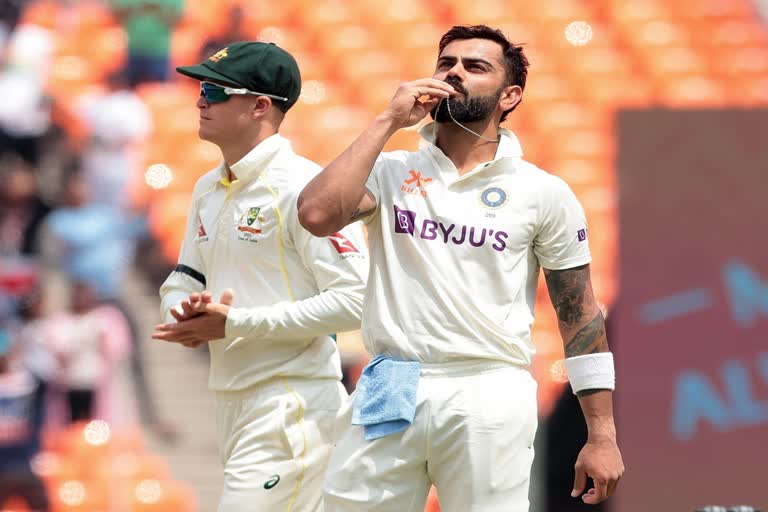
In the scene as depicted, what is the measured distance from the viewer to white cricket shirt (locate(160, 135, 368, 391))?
4.34 meters

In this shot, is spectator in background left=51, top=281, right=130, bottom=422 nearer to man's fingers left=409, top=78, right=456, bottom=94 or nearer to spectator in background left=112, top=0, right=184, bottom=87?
spectator in background left=112, top=0, right=184, bottom=87

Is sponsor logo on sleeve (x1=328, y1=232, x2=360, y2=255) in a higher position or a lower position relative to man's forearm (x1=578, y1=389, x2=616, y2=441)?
higher

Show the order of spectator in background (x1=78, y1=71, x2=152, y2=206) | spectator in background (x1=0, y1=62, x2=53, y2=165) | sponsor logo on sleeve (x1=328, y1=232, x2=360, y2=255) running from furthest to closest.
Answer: spectator in background (x1=0, y1=62, x2=53, y2=165) → spectator in background (x1=78, y1=71, x2=152, y2=206) → sponsor logo on sleeve (x1=328, y1=232, x2=360, y2=255)

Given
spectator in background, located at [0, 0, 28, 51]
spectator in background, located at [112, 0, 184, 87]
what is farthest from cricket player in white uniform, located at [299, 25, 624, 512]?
spectator in background, located at [0, 0, 28, 51]

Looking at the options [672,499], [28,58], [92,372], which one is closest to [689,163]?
[672,499]

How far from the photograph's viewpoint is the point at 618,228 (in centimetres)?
864

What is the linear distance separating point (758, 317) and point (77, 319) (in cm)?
449

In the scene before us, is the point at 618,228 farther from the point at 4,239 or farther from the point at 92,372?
the point at 4,239

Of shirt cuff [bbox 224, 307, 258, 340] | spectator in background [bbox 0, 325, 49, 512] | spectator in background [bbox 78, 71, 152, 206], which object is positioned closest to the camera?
shirt cuff [bbox 224, 307, 258, 340]

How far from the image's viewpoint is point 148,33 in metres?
10.0

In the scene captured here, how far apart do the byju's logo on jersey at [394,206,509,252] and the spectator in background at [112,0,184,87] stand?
259 inches

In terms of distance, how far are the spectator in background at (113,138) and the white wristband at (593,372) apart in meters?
5.99

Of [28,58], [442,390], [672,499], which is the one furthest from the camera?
[28,58]

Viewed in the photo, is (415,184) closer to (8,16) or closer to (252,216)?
(252,216)
